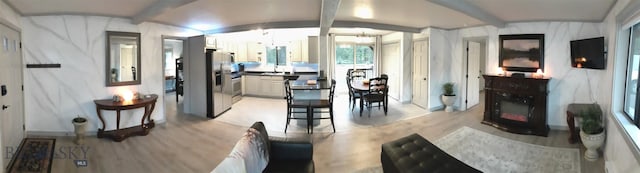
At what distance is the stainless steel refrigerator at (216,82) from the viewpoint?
6648 millimetres

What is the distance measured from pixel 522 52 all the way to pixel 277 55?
267 inches

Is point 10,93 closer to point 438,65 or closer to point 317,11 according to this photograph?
point 317,11

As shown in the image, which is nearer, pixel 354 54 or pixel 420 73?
pixel 420 73

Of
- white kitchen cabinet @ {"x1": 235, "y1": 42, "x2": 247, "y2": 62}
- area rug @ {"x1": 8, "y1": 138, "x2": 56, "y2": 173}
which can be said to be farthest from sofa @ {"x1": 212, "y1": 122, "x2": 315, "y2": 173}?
white kitchen cabinet @ {"x1": 235, "y1": 42, "x2": 247, "y2": 62}

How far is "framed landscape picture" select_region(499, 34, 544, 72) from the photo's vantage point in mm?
5594

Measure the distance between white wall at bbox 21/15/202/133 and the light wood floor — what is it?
53 cm

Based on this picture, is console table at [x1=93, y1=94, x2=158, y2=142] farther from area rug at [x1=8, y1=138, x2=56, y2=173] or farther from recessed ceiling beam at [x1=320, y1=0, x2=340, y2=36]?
recessed ceiling beam at [x1=320, y1=0, x2=340, y2=36]

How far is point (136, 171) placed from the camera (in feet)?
11.8

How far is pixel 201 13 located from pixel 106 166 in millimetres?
2720

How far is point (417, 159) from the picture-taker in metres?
2.94

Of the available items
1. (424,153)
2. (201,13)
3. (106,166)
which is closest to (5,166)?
(106,166)

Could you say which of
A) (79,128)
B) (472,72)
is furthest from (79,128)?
(472,72)

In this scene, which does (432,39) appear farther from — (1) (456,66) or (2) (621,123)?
(2) (621,123)

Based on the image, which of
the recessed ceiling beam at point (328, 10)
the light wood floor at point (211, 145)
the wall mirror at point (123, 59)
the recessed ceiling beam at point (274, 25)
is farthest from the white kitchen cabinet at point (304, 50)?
the wall mirror at point (123, 59)
